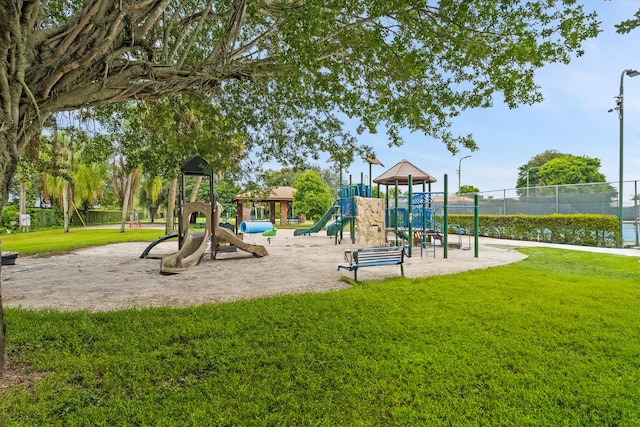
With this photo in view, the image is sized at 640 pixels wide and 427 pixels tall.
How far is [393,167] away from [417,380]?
1469 cm

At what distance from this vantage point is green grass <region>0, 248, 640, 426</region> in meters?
2.59

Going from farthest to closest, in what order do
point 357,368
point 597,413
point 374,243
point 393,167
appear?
1. point 393,167
2. point 374,243
3. point 357,368
4. point 597,413

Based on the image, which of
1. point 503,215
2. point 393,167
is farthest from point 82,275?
point 503,215

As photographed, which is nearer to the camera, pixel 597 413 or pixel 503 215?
pixel 597 413

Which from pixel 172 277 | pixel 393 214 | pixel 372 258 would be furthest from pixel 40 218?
pixel 372 258

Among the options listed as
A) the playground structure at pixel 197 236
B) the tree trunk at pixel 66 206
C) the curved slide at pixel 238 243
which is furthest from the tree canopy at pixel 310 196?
the playground structure at pixel 197 236

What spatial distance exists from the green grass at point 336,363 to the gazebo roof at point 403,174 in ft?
35.4

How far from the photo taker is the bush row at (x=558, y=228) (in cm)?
1496

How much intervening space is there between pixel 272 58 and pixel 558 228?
55.9 ft

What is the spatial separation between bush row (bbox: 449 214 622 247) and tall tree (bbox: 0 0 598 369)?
1353 cm

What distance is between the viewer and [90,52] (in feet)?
Result: 11.2

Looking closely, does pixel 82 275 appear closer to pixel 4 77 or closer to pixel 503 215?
pixel 4 77

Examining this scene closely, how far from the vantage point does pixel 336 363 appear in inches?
132

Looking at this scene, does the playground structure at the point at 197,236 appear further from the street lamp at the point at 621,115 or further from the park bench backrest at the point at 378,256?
the street lamp at the point at 621,115
